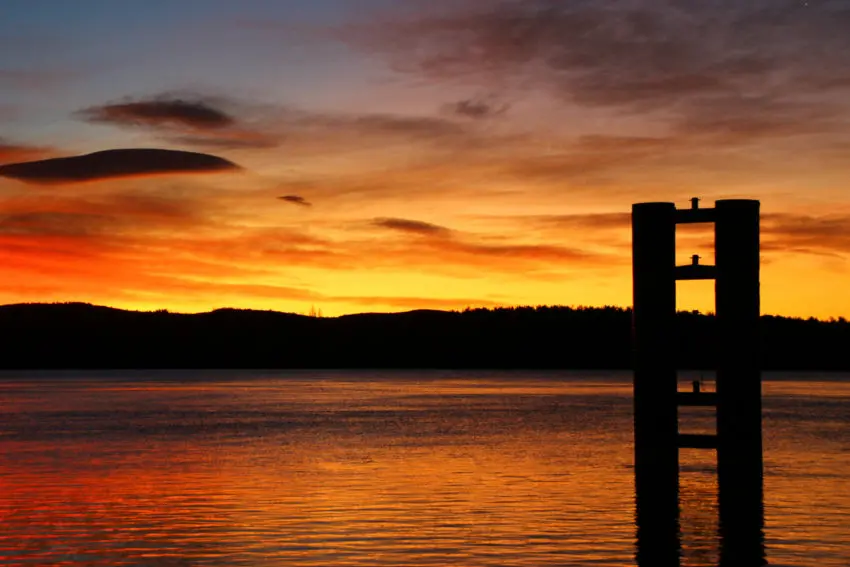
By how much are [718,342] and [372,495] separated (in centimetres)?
932

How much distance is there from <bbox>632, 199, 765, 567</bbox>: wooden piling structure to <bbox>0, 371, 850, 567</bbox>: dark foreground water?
1444 mm

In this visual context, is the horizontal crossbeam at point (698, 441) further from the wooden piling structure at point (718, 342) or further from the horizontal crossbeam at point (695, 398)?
the horizontal crossbeam at point (695, 398)

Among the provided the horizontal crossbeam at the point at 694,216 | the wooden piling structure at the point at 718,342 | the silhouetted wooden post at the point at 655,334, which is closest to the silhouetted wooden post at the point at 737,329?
the wooden piling structure at the point at 718,342

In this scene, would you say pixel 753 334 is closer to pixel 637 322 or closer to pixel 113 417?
pixel 637 322

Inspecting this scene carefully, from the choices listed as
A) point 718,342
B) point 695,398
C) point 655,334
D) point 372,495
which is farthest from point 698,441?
point 372,495

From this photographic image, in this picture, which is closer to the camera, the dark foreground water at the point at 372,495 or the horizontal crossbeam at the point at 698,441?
the dark foreground water at the point at 372,495

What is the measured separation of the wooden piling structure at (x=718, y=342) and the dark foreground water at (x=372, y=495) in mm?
1444

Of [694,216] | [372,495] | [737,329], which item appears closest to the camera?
[737,329]

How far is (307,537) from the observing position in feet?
74.2

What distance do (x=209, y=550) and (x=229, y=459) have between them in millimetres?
18951

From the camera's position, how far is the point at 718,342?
80.7ft

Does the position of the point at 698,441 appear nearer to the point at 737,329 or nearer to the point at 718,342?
the point at 718,342

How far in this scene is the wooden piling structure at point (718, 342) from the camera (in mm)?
24297

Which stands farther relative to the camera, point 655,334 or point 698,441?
point 698,441
